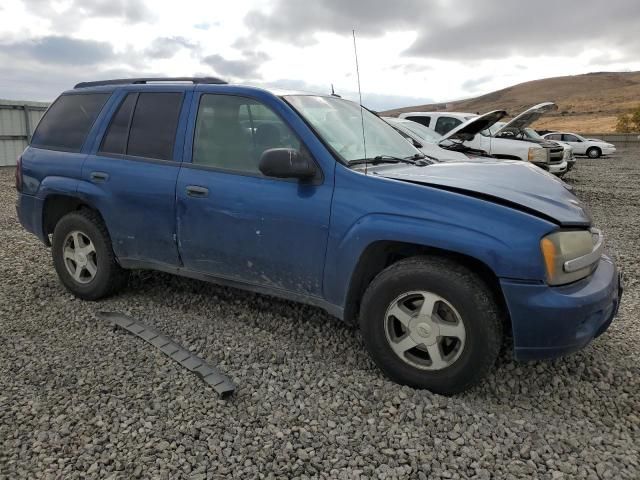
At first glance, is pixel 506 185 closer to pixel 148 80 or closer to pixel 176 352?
pixel 176 352

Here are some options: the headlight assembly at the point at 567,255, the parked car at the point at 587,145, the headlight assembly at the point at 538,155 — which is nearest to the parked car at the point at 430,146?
the headlight assembly at the point at 567,255

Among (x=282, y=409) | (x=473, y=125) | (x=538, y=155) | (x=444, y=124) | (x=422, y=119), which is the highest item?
(x=422, y=119)

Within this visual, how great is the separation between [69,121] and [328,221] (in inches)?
108

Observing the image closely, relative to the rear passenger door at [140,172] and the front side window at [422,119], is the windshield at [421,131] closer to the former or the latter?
the front side window at [422,119]

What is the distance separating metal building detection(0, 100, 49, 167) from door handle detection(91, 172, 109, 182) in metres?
14.0

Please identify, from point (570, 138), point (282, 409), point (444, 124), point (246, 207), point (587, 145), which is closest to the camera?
point (282, 409)

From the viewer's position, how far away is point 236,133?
3.62m

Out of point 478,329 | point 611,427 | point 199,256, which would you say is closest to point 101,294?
point 199,256

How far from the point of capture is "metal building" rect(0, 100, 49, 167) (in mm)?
16078

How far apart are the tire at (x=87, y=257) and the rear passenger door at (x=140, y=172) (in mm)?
144

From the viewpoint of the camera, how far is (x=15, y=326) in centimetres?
395

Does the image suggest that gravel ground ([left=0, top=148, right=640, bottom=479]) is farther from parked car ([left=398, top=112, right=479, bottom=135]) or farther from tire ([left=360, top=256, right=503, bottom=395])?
parked car ([left=398, top=112, right=479, bottom=135])

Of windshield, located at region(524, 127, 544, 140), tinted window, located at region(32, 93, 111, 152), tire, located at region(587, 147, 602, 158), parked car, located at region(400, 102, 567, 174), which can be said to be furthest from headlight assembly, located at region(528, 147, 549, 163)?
tire, located at region(587, 147, 602, 158)

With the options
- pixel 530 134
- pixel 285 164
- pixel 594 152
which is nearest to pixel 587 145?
pixel 594 152
